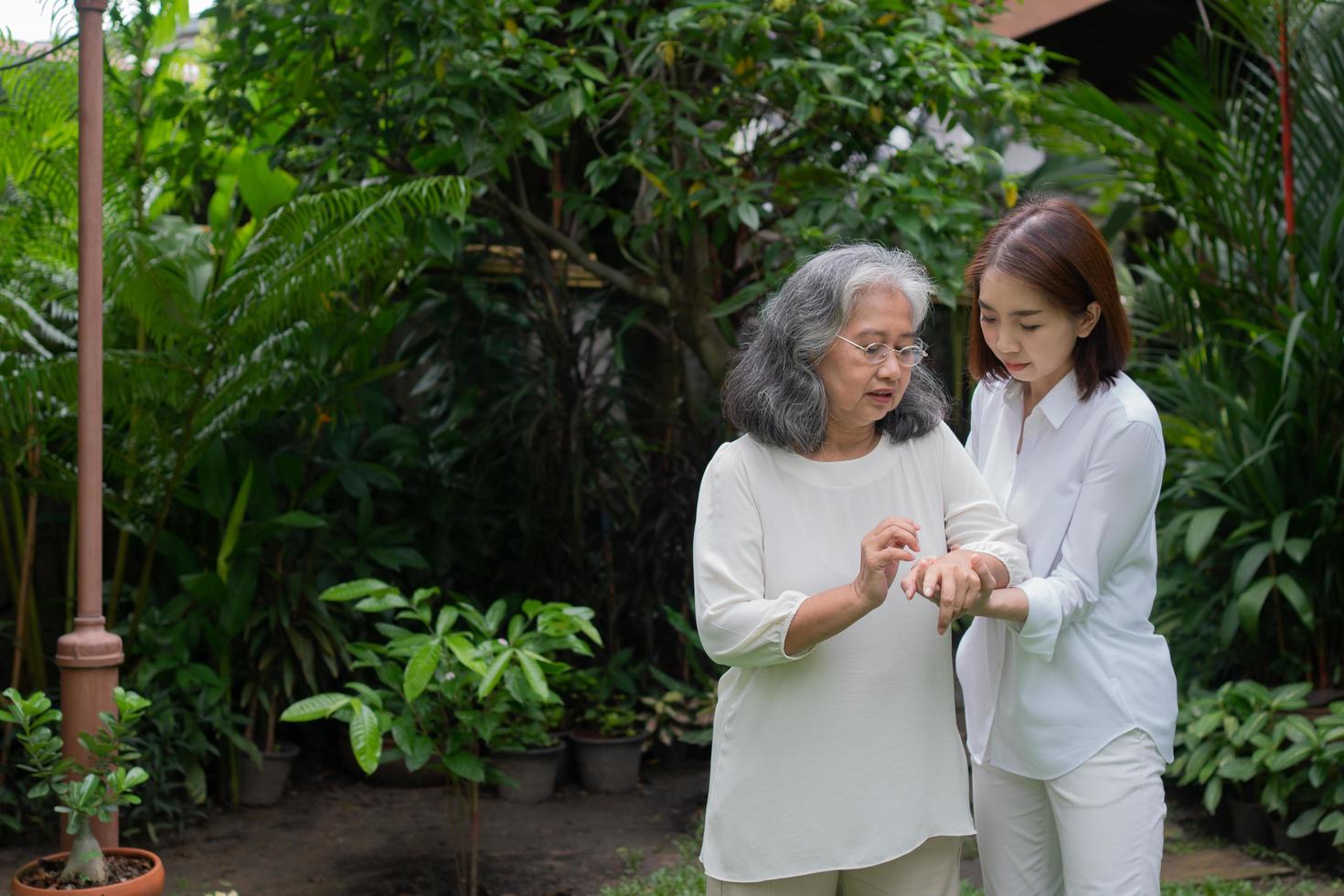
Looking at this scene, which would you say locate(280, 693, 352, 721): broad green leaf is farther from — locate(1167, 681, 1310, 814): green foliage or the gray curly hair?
locate(1167, 681, 1310, 814): green foliage

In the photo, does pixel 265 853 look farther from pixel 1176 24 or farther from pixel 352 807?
pixel 1176 24

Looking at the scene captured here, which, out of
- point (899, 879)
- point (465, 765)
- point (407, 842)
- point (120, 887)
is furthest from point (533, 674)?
point (899, 879)

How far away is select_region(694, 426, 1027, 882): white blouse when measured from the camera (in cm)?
200

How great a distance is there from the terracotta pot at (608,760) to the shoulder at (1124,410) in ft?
10.7

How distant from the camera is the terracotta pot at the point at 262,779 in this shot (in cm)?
489

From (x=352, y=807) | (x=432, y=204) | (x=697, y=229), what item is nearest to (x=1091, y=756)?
(x=432, y=204)

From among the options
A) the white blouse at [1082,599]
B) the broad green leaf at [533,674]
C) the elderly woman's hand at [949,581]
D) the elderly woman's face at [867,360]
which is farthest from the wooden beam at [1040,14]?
the elderly woman's hand at [949,581]

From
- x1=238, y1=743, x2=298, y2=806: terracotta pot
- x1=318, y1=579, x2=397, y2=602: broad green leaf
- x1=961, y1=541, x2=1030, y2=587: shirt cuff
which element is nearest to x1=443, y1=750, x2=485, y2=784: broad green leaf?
x1=318, y1=579, x2=397, y2=602: broad green leaf

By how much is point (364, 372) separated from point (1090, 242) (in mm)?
3551

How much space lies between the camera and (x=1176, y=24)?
835cm

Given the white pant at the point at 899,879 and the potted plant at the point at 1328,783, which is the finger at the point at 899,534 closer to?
the white pant at the point at 899,879

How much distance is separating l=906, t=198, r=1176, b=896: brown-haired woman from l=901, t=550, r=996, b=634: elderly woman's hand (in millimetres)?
120

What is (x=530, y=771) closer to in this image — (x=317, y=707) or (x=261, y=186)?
(x=317, y=707)

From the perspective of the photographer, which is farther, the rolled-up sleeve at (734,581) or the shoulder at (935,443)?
the shoulder at (935,443)
